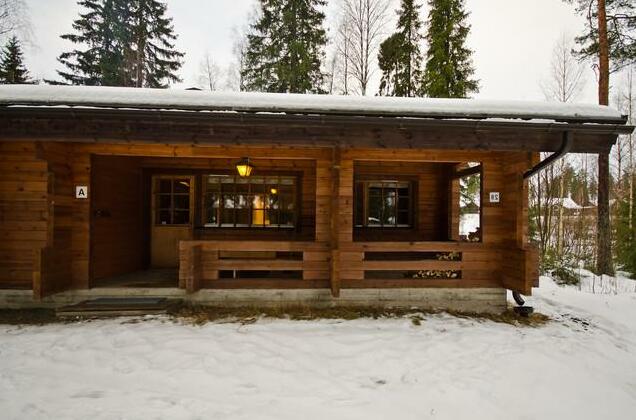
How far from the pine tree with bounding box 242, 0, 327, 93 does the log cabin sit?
8592mm

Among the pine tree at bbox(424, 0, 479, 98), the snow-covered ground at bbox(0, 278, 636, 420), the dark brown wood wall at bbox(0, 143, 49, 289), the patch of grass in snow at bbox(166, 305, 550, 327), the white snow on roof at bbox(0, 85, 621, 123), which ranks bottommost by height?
the snow-covered ground at bbox(0, 278, 636, 420)

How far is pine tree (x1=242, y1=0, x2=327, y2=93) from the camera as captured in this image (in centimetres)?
1321

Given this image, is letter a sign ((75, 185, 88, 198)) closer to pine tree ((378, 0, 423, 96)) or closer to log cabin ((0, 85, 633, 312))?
log cabin ((0, 85, 633, 312))

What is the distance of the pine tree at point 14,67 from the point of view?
54.0ft

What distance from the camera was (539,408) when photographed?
9.37ft

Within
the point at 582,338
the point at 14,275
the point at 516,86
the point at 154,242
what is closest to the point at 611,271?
the point at 582,338

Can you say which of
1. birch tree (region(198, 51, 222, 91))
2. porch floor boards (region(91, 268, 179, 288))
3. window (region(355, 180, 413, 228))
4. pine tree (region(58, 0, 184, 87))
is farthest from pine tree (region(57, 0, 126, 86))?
window (region(355, 180, 413, 228))

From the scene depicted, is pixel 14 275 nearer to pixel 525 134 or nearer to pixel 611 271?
pixel 525 134

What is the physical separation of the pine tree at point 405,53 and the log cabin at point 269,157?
9801 mm

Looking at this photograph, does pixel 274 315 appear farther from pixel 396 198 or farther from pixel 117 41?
pixel 117 41

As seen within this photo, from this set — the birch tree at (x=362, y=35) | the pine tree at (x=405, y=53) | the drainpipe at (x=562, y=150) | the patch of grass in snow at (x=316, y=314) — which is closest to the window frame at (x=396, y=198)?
the patch of grass in snow at (x=316, y=314)

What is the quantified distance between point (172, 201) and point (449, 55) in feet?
38.7

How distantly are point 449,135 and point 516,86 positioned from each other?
181ft

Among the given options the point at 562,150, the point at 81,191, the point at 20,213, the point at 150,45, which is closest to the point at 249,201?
the point at 81,191
